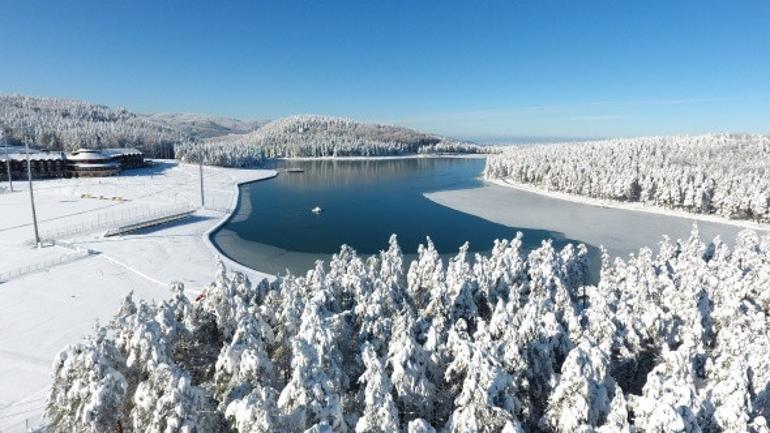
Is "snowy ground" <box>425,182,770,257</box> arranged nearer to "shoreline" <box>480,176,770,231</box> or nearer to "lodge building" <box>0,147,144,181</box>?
"shoreline" <box>480,176,770,231</box>

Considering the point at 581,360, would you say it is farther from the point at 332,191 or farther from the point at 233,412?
the point at 332,191

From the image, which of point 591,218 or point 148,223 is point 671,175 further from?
point 148,223

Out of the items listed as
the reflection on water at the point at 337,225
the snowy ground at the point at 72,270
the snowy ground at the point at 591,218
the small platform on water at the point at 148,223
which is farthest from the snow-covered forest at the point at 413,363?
the small platform on water at the point at 148,223

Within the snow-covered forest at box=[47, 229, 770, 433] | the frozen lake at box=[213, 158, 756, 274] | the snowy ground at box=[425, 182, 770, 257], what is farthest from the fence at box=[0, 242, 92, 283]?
the snowy ground at box=[425, 182, 770, 257]

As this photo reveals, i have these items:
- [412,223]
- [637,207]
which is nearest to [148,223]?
[412,223]

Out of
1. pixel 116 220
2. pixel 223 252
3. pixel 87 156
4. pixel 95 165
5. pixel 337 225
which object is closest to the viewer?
pixel 223 252

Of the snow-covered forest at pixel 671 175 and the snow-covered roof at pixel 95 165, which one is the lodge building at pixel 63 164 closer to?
the snow-covered roof at pixel 95 165

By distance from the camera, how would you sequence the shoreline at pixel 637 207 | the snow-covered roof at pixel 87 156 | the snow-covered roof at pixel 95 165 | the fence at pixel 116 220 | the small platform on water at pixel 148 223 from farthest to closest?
the snow-covered roof at pixel 87 156, the snow-covered roof at pixel 95 165, the shoreline at pixel 637 207, the fence at pixel 116 220, the small platform on water at pixel 148 223
